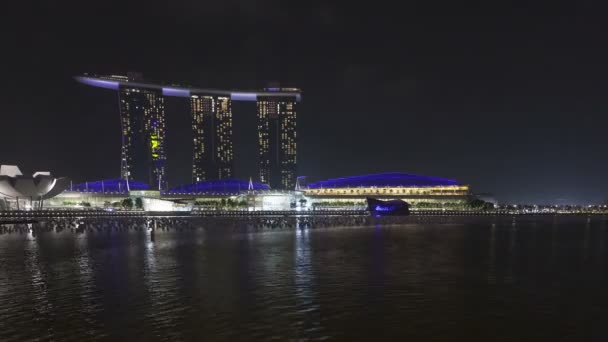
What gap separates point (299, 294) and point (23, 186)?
341 feet

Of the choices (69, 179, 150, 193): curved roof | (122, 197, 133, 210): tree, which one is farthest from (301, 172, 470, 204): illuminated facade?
(69, 179, 150, 193): curved roof

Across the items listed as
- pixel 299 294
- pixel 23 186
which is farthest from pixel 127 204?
pixel 299 294

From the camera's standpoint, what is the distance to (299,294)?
69.3 feet

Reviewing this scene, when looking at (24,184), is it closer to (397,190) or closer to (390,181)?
(390,181)

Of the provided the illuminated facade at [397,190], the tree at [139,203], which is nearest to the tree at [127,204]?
the tree at [139,203]

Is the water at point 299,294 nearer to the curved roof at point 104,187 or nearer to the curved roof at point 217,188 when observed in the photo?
the curved roof at point 217,188

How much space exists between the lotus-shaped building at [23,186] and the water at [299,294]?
249ft

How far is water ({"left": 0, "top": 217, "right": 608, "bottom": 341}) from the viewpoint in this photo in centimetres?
1570

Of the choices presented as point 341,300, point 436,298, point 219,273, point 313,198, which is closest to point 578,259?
point 436,298

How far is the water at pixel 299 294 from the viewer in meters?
15.7

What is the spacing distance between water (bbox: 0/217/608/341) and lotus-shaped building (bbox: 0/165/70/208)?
7603 centimetres

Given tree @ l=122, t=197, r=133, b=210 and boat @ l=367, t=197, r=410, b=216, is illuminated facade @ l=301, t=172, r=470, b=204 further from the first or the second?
tree @ l=122, t=197, r=133, b=210

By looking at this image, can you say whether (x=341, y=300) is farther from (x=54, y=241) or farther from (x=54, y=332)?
(x=54, y=241)

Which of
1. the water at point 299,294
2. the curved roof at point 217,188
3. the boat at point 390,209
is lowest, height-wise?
the boat at point 390,209
